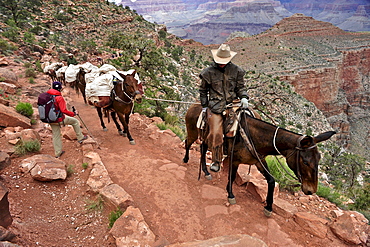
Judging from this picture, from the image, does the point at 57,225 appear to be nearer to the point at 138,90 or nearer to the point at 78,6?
the point at 138,90

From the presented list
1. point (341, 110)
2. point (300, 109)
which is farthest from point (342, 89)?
point (300, 109)

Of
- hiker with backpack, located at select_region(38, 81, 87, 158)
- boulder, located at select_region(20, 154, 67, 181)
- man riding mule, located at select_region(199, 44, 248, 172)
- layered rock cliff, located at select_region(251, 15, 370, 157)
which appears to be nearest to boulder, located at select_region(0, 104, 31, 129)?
hiker with backpack, located at select_region(38, 81, 87, 158)

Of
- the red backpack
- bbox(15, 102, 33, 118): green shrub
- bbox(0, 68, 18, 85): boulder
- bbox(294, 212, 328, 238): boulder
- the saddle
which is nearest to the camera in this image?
bbox(294, 212, 328, 238): boulder

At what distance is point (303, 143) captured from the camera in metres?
3.83

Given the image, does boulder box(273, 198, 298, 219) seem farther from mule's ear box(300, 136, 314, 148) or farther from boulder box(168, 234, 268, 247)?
mule's ear box(300, 136, 314, 148)

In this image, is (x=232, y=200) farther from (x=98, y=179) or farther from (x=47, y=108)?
(x=47, y=108)

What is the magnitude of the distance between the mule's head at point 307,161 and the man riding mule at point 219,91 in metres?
1.40

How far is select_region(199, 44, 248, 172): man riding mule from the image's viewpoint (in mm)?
4953

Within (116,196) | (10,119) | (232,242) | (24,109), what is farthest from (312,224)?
(24,109)

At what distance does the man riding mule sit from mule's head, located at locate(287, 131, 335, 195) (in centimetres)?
140

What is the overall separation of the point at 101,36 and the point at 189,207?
118 ft

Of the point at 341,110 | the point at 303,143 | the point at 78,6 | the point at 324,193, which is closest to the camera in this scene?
the point at 303,143

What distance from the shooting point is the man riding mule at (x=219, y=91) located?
16.3 feet

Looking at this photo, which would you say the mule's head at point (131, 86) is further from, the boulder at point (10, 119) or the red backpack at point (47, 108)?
the boulder at point (10, 119)
